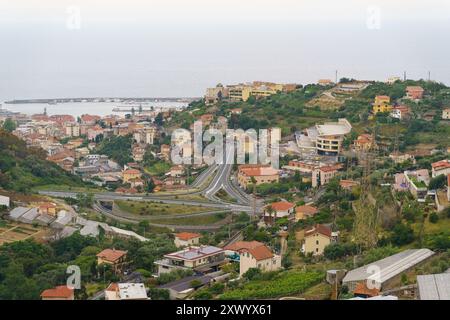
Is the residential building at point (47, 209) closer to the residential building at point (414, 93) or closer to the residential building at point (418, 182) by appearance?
the residential building at point (418, 182)

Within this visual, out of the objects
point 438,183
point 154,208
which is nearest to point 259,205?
point 154,208

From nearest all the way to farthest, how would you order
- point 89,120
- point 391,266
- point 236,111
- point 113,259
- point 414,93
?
point 391,266 < point 113,259 < point 414,93 < point 236,111 < point 89,120

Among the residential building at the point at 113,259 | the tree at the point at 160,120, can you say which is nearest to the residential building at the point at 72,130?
the tree at the point at 160,120

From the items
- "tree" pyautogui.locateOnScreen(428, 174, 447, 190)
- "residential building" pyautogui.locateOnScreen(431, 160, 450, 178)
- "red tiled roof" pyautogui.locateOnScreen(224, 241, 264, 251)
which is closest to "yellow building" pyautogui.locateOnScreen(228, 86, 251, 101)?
"residential building" pyautogui.locateOnScreen(431, 160, 450, 178)

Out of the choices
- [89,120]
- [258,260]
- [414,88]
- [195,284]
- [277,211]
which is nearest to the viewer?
[195,284]

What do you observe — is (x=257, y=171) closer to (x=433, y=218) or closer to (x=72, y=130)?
(x=433, y=218)
